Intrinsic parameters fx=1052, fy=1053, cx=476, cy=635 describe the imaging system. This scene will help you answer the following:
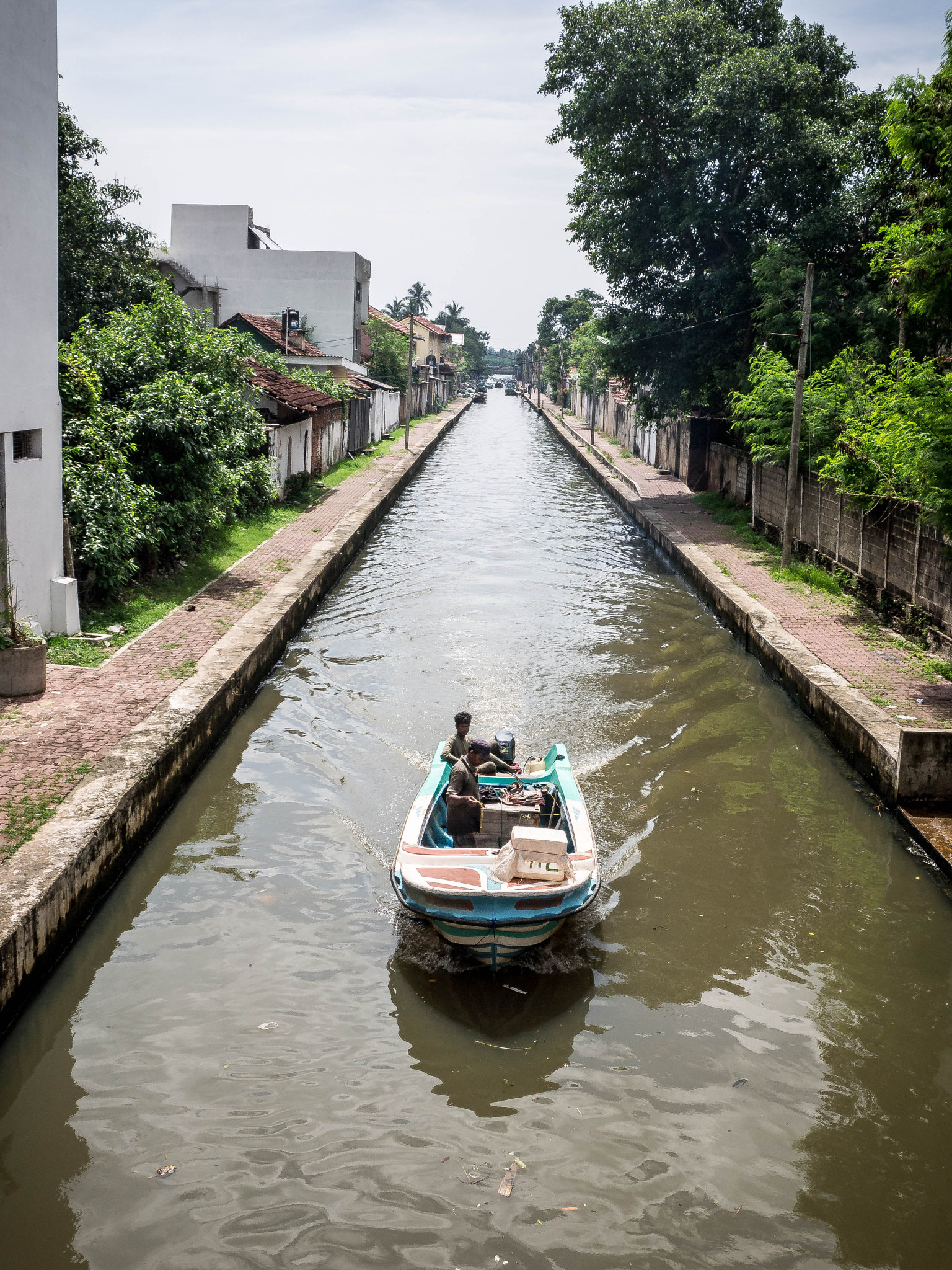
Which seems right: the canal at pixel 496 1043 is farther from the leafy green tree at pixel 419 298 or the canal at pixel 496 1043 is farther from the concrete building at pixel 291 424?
the leafy green tree at pixel 419 298

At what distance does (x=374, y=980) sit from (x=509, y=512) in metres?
22.4

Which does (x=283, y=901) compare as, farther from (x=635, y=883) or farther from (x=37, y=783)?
(x=635, y=883)

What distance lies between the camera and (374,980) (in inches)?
279


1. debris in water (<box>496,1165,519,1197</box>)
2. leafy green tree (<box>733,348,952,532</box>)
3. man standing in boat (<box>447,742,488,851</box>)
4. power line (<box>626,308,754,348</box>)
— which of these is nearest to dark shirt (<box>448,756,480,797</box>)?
man standing in boat (<box>447,742,488,851</box>)

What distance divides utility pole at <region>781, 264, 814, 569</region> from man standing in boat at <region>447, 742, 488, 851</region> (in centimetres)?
1130

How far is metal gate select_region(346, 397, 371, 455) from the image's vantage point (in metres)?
35.1

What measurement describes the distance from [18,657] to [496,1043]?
6.19 metres

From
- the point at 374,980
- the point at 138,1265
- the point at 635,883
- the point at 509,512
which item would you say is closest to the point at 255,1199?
the point at 138,1265

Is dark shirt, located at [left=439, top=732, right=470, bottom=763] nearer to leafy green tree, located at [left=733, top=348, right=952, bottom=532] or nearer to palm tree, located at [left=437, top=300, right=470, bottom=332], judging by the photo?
leafy green tree, located at [left=733, top=348, right=952, bottom=532]

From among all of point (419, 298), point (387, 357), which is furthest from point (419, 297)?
point (387, 357)

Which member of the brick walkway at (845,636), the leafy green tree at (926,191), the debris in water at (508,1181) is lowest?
the debris in water at (508,1181)

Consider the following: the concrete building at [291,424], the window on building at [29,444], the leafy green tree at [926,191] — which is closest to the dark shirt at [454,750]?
the window on building at [29,444]

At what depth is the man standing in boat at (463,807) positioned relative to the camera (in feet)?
27.1

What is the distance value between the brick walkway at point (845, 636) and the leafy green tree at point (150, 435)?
29.0 feet
